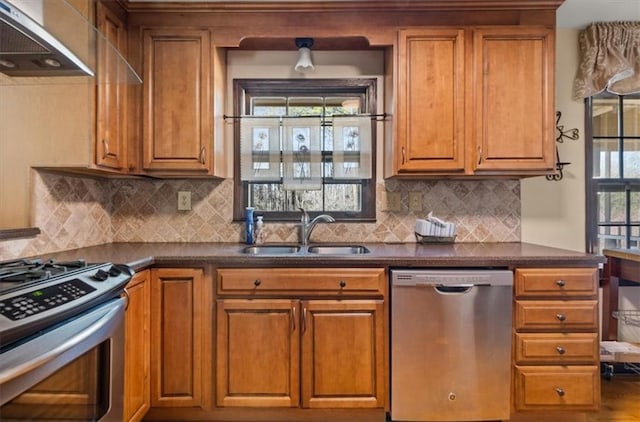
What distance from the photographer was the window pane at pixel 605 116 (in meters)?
2.45

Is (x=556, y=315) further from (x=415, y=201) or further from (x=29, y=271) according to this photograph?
(x=29, y=271)

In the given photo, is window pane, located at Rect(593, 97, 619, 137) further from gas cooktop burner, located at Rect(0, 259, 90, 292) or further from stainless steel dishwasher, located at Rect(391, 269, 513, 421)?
gas cooktop burner, located at Rect(0, 259, 90, 292)

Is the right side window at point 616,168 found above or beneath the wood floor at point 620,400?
above

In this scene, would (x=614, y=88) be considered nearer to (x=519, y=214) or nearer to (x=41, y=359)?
(x=519, y=214)

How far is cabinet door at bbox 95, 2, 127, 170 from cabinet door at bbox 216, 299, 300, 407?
3.31ft

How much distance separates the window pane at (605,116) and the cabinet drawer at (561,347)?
1506mm

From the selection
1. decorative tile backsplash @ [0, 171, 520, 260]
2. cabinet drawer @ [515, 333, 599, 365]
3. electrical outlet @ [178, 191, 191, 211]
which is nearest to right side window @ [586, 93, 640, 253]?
decorative tile backsplash @ [0, 171, 520, 260]

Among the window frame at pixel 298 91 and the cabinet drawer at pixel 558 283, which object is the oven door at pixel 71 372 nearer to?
the window frame at pixel 298 91

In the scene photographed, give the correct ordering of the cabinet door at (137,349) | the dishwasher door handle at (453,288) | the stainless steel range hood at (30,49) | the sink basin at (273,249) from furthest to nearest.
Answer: the sink basin at (273,249) < the dishwasher door handle at (453,288) < the cabinet door at (137,349) < the stainless steel range hood at (30,49)

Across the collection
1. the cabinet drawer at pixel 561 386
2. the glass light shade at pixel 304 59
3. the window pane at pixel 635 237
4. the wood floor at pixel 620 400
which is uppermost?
the glass light shade at pixel 304 59

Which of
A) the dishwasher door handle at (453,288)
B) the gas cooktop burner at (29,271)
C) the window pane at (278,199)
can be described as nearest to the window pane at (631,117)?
the dishwasher door handle at (453,288)

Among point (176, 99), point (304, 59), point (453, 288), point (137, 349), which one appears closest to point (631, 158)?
point (453, 288)

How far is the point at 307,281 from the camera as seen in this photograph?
1775 millimetres

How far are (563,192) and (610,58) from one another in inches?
A: 36.8
